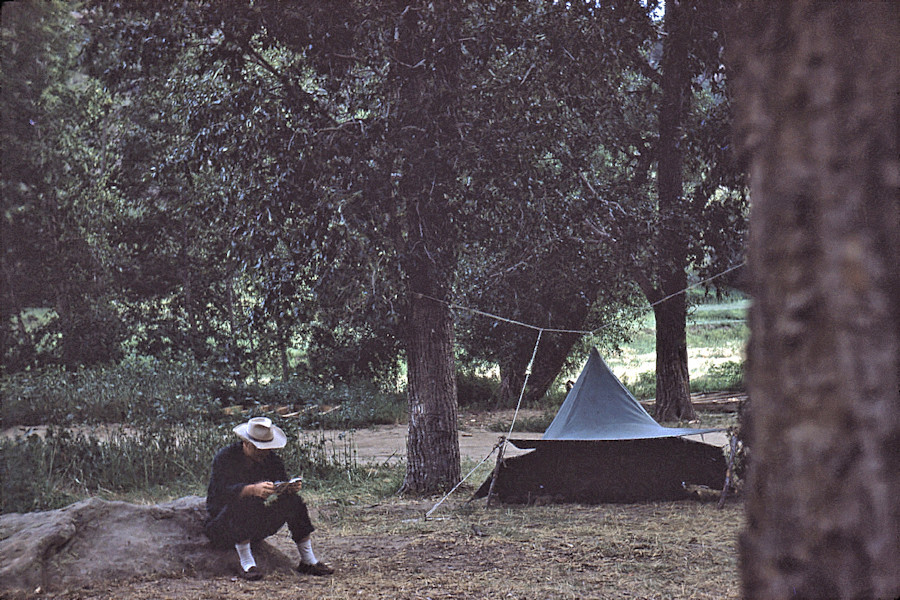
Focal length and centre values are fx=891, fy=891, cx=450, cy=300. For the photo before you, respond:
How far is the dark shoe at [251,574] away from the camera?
540 cm

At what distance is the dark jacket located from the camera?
560cm

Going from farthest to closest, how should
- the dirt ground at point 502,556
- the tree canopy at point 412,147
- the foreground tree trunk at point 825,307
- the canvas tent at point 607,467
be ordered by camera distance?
the canvas tent at point 607,467
the tree canopy at point 412,147
the dirt ground at point 502,556
the foreground tree trunk at point 825,307

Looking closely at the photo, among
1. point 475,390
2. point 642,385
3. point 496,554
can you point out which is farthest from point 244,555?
point 642,385

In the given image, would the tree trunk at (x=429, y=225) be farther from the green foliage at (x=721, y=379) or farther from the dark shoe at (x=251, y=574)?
the green foliage at (x=721, y=379)

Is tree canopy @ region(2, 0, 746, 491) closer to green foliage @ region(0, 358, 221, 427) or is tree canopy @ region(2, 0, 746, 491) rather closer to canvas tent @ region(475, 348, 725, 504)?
canvas tent @ region(475, 348, 725, 504)

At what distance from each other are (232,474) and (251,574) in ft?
2.09

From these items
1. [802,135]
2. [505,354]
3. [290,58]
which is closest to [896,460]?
[802,135]

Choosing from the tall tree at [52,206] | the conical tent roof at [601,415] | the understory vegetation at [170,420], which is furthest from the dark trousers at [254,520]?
the tall tree at [52,206]

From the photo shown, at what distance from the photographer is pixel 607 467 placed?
862cm

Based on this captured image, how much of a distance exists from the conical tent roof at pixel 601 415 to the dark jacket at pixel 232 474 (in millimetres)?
3244

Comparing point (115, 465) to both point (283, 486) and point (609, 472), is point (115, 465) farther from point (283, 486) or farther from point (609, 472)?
point (609, 472)

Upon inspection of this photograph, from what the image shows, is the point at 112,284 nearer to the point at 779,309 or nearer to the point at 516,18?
the point at 516,18

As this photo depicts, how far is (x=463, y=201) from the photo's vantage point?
8180mm

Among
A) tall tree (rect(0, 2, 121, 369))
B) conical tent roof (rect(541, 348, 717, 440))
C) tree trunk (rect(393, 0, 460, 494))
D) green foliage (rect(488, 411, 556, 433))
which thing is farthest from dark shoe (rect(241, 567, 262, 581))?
tall tree (rect(0, 2, 121, 369))
